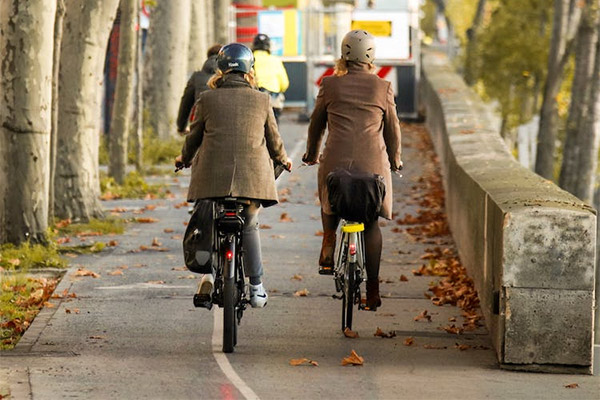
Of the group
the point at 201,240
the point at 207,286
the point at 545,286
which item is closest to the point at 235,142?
the point at 201,240

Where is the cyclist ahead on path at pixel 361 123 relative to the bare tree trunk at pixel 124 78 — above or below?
above

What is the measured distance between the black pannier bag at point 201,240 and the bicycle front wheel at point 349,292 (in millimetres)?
1103

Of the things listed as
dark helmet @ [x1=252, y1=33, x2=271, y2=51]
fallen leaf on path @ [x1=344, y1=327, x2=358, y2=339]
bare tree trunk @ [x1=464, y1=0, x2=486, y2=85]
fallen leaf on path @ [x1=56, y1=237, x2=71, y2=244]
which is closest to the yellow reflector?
fallen leaf on path @ [x1=344, y1=327, x2=358, y2=339]

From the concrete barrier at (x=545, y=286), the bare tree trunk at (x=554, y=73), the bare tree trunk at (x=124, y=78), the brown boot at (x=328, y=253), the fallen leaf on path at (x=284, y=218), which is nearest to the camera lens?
the concrete barrier at (x=545, y=286)

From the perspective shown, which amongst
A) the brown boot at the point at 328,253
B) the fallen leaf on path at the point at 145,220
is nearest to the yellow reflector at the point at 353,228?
the brown boot at the point at 328,253

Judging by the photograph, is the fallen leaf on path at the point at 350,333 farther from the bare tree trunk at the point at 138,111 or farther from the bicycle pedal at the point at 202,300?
the bare tree trunk at the point at 138,111

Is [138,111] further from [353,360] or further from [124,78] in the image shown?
[353,360]

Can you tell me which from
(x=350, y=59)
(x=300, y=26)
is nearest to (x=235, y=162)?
(x=350, y=59)

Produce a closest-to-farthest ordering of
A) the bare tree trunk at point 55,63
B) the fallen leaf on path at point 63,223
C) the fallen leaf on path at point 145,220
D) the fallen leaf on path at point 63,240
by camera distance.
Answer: the bare tree trunk at point 55,63, the fallen leaf on path at point 63,240, the fallen leaf on path at point 63,223, the fallen leaf on path at point 145,220

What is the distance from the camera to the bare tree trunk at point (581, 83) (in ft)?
96.6

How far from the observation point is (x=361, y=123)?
1157cm

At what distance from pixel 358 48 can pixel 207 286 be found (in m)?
2.05

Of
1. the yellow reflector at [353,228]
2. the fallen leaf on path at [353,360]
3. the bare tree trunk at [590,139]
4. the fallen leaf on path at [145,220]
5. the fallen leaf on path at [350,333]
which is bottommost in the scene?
the bare tree trunk at [590,139]

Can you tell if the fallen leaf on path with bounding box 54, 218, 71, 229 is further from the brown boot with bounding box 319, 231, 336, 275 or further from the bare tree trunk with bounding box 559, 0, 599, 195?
the bare tree trunk with bounding box 559, 0, 599, 195
